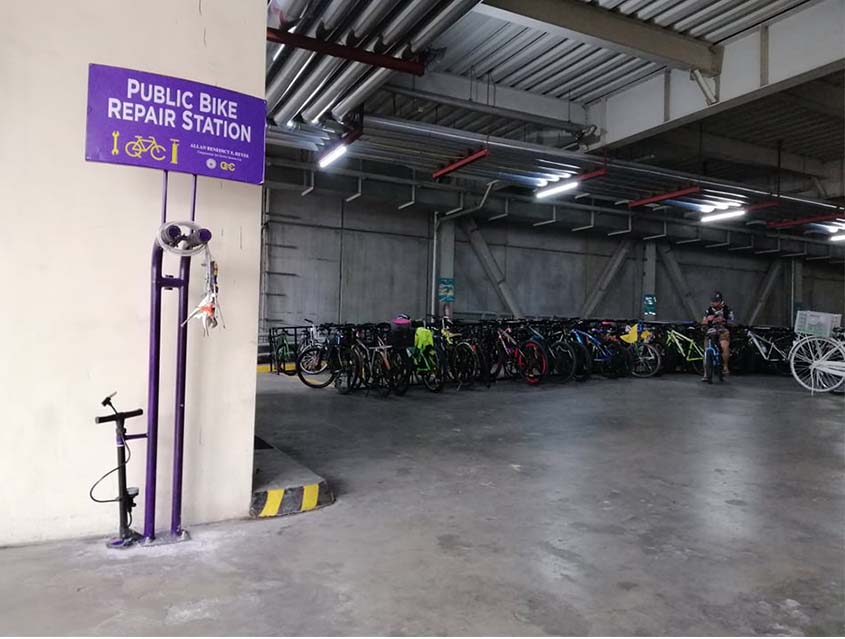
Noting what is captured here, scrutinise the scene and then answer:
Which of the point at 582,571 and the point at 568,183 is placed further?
the point at 568,183

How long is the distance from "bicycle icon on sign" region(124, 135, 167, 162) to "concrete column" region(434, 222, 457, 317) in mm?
9089

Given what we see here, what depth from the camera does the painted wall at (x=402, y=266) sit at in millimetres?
10312

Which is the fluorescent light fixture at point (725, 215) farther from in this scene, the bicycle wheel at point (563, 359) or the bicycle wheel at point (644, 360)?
the bicycle wheel at point (563, 359)

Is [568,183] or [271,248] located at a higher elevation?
[568,183]

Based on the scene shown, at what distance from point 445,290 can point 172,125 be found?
29.8 ft

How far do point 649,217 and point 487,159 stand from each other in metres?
6.83

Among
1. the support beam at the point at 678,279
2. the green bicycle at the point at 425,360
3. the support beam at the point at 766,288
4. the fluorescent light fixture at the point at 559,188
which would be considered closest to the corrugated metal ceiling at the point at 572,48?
the fluorescent light fixture at the point at 559,188

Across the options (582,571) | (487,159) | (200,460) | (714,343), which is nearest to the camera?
(582,571)

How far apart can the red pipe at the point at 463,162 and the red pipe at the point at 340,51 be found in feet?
8.23

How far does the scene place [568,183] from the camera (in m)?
8.79

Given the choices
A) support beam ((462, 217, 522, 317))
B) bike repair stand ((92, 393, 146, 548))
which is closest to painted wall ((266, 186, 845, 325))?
support beam ((462, 217, 522, 317))

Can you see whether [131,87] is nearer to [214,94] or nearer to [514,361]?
[214,94]

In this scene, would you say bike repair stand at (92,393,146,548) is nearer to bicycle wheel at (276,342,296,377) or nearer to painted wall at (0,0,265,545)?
painted wall at (0,0,265,545)

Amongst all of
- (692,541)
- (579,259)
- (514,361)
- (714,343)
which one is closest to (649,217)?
(579,259)
